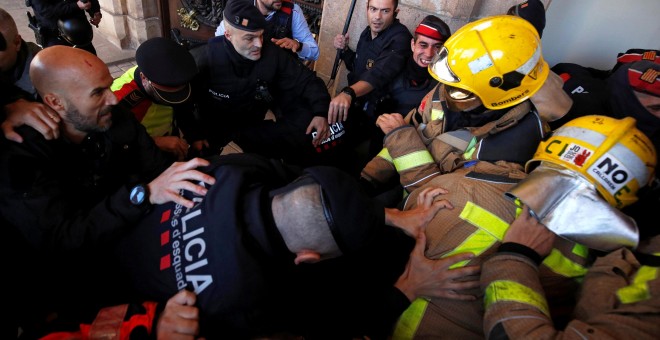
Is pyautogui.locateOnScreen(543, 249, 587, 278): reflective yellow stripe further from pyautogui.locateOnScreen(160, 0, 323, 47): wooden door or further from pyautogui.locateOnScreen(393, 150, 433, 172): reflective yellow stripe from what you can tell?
pyautogui.locateOnScreen(160, 0, 323, 47): wooden door

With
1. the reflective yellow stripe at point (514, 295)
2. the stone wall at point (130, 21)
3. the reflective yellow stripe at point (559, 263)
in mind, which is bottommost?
the stone wall at point (130, 21)

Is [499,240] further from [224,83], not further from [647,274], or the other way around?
[224,83]

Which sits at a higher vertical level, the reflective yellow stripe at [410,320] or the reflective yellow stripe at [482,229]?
the reflective yellow stripe at [482,229]

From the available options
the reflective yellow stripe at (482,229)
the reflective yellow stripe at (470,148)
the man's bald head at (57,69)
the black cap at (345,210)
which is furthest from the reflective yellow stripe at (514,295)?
the man's bald head at (57,69)

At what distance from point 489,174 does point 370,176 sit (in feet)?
2.97

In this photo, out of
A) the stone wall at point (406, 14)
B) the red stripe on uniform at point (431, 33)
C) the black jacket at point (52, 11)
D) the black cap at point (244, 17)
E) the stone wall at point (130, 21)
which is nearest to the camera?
the black cap at point (244, 17)

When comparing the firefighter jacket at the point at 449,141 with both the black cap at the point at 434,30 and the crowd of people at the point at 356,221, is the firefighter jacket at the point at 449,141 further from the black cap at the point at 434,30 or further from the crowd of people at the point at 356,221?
the black cap at the point at 434,30

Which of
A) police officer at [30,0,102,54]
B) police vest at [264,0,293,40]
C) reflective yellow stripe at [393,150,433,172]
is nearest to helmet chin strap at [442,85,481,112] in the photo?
reflective yellow stripe at [393,150,433,172]

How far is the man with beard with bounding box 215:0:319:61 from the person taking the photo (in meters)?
3.58

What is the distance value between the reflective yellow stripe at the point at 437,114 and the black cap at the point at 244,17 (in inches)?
59.1

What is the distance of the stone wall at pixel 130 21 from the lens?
571cm

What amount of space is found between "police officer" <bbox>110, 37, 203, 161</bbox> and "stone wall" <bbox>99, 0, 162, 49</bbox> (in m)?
4.15

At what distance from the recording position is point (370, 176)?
2396 millimetres

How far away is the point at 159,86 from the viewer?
2.30 m
